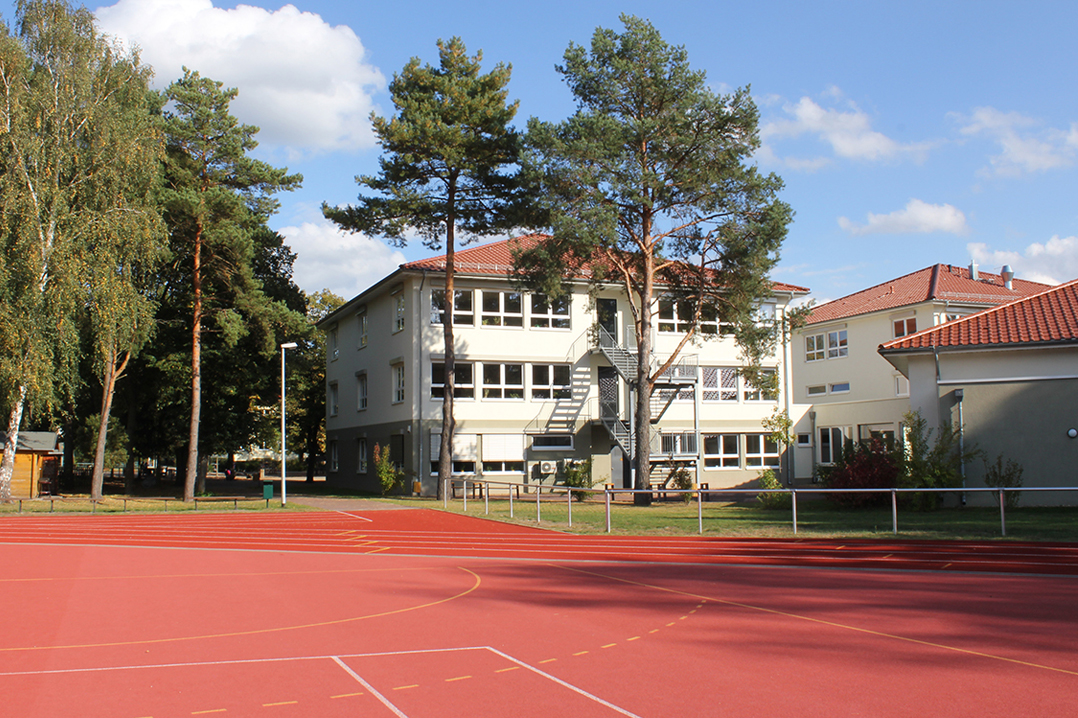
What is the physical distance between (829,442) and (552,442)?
13.4 meters

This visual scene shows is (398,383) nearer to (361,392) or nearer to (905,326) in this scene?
(361,392)

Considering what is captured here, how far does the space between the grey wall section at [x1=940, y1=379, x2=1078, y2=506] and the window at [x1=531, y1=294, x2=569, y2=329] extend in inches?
644

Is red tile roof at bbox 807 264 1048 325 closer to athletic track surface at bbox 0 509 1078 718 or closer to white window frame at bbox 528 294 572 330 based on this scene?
white window frame at bbox 528 294 572 330

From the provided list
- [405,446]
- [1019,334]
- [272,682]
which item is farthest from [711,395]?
[272,682]

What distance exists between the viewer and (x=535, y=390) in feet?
116

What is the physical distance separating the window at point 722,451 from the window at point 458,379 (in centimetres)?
1092

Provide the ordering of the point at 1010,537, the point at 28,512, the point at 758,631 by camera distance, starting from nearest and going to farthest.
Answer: the point at 758,631
the point at 1010,537
the point at 28,512

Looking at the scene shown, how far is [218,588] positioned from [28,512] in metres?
17.4

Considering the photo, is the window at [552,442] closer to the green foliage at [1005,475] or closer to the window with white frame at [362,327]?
the window with white frame at [362,327]

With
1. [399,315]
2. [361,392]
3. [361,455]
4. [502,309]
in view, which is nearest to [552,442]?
[502,309]

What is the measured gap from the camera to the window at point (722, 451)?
37.9 meters

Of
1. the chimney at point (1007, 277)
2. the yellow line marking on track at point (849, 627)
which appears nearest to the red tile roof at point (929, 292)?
the chimney at point (1007, 277)

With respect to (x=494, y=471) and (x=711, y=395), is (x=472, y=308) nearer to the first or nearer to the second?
(x=494, y=471)

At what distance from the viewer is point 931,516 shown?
2036 centimetres
